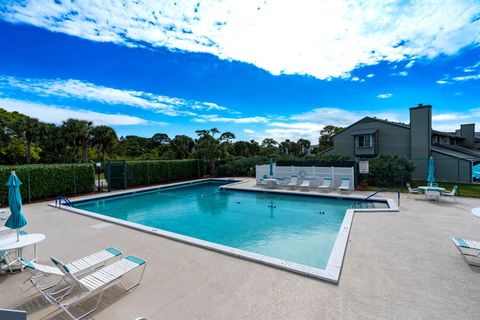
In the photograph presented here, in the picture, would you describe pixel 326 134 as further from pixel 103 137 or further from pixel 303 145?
pixel 103 137

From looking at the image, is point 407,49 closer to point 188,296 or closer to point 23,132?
point 188,296

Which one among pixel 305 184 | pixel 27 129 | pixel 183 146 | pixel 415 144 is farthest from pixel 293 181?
pixel 27 129

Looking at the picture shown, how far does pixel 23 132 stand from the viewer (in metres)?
25.0

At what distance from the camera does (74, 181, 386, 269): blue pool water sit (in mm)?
7012

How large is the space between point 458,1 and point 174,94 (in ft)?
63.3

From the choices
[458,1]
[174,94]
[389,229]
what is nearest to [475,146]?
[458,1]

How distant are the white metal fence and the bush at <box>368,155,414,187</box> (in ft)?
6.73

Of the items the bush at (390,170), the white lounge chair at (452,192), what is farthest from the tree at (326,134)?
the white lounge chair at (452,192)

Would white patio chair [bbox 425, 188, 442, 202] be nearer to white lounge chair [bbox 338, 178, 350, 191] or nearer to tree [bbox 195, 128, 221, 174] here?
white lounge chair [bbox 338, 178, 350, 191]

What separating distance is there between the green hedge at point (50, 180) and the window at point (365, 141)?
24.0 m

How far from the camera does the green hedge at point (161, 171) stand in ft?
58.0

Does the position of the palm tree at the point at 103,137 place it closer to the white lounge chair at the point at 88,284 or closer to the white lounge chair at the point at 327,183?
the white lounge chair at the point at 327,183

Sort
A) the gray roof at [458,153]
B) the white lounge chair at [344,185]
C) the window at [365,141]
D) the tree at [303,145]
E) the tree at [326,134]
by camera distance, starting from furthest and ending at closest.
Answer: the tree at [303,145]
the tree at [326,134]
the window at [365,141]
the gray roof at [458,153]
the white lounge chair at [344,185]

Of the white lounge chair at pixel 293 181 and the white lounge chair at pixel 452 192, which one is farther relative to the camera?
the white lounge chair at pixel 293 181
